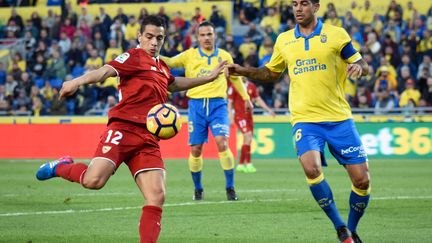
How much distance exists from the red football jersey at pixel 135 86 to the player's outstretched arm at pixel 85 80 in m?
0.18

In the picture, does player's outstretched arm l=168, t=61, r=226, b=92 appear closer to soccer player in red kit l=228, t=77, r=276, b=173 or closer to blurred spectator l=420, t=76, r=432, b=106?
soccer player in red kit l=228, t=77, r=276, b=173

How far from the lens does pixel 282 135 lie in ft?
82.7

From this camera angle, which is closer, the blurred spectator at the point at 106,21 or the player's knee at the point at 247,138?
the player's knee at the point at 247,138

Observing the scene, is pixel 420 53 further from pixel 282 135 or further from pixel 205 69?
pixel 205 69

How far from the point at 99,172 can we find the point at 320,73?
2.53 meters

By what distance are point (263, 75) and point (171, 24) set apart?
21.2 m

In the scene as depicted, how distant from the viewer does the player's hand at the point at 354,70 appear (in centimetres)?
883

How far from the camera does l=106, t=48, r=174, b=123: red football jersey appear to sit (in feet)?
28.1

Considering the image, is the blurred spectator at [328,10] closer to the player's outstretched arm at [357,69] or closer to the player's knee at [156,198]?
the player's outstretched arm at [357,69]

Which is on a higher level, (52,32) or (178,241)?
(178,241)

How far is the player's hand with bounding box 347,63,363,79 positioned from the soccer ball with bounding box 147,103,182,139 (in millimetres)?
1801

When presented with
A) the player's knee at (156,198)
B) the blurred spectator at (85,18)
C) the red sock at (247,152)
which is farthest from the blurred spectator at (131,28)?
the player's knee at (156,198)

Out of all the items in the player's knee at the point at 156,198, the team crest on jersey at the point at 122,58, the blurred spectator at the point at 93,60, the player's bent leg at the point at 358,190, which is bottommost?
the blurred spectator at the point at 93,60

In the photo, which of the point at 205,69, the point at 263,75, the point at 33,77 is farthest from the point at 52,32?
the point at 263,75
